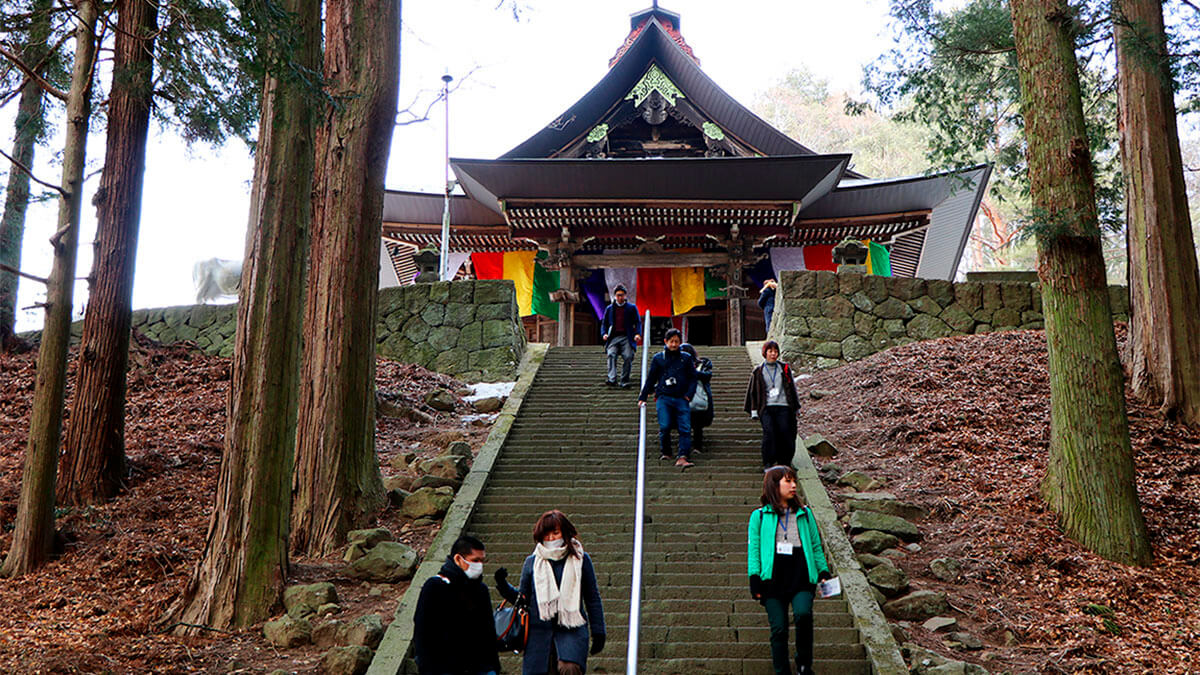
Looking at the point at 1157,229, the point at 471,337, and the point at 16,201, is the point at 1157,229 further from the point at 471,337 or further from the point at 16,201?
the point at 16,201

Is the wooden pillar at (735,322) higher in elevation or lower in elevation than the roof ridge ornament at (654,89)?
lower

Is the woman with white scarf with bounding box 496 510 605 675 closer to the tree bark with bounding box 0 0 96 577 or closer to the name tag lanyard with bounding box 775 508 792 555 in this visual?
the name tag lanyard with bounding box 775 508 792 555

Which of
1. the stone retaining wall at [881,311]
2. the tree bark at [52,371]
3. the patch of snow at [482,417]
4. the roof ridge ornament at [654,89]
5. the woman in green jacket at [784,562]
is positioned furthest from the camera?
the roof ridge ornament at [654,89]

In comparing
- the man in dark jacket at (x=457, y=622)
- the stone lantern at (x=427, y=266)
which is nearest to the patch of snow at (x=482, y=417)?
the stone lantern at (x=427, y=266)

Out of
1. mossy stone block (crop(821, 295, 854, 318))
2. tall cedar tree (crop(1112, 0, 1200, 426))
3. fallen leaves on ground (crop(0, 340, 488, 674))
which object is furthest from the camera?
mossy stone block (crop(821, 295, 854, 318))

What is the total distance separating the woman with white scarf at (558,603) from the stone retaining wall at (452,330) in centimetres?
778

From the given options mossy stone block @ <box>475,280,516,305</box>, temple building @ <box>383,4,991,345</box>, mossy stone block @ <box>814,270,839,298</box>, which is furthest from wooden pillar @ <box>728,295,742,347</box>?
mossy stone block @ <box>475,280,516,305</box>

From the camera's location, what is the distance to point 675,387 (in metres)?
Answer: 7.46

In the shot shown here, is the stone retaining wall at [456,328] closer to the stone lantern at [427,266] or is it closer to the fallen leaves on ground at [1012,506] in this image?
the stone lantern at [427,266]

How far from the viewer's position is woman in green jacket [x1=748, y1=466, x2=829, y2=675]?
13.4 ft

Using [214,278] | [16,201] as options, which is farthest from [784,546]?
[214,278]

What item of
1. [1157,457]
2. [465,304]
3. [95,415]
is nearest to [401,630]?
[95,415]

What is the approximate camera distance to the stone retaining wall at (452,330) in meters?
11.6

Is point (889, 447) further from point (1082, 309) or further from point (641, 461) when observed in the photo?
point (641, 461)
